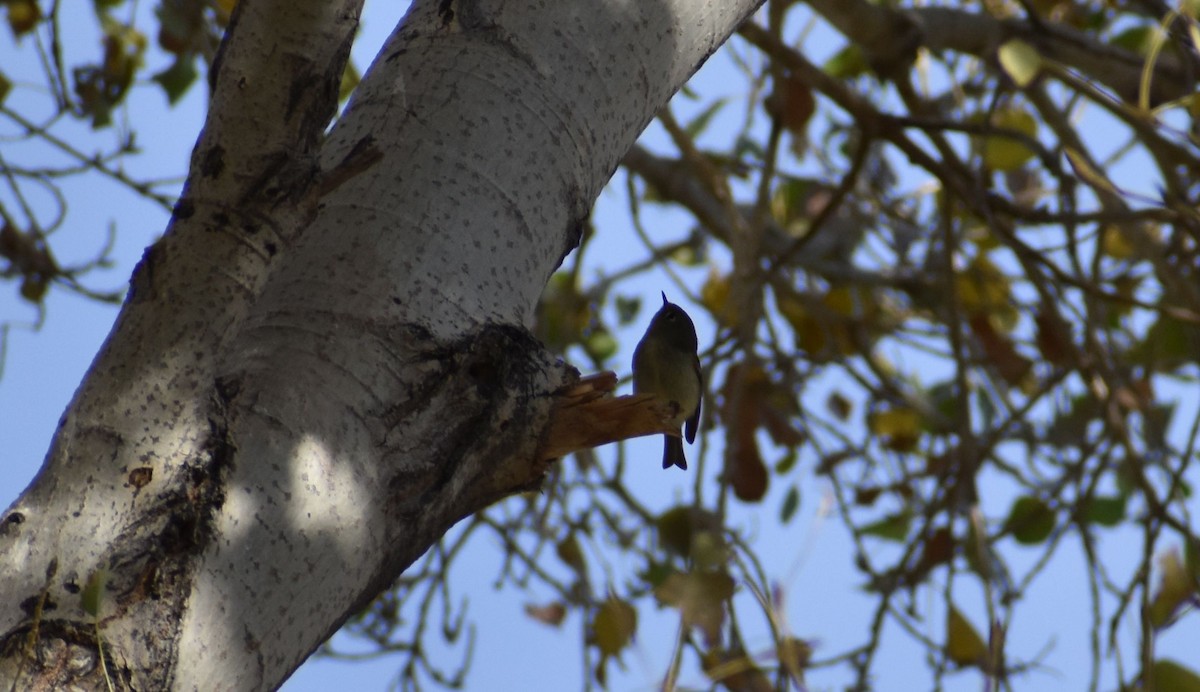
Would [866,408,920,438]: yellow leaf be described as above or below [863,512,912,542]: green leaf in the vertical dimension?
above

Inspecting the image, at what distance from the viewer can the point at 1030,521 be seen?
2.96 meters

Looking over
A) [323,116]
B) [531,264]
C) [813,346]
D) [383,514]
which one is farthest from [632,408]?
Result: [813,346]

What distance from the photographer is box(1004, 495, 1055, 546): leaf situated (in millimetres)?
2943

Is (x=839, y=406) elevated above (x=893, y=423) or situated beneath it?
elevated above

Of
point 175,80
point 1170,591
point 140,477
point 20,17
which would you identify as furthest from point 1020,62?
point 20,17

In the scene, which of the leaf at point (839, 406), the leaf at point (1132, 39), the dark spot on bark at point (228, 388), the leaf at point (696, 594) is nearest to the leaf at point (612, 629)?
the leaf at point (696, 594)

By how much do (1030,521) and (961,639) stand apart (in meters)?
0.66

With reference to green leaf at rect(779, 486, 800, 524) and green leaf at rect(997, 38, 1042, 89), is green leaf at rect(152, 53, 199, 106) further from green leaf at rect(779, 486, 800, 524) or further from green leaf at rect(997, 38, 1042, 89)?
green leaf at rect(779, 486, 800, 524)

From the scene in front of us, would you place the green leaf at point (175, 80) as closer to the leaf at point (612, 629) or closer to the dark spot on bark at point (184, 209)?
the leaf at point (612, 629)

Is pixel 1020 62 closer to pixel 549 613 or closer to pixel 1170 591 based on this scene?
pixel 1170 591

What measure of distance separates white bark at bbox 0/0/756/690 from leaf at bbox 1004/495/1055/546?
2260 millimetres

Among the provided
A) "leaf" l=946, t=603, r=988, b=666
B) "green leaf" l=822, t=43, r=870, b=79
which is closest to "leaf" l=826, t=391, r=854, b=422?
"green leaf" l=822, t=43, r=870, b=79

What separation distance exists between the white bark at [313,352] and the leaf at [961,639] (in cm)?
172

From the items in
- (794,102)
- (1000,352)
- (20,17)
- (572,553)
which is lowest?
(572,553)
